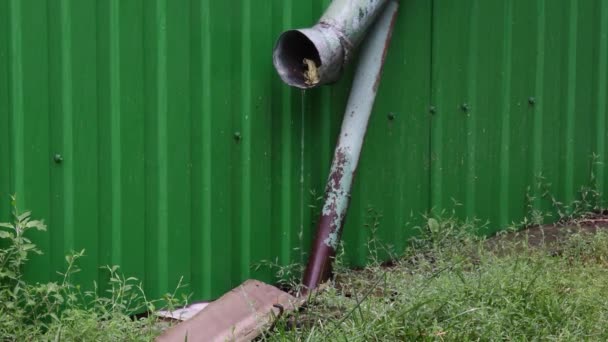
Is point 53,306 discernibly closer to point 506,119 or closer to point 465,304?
point 465,304

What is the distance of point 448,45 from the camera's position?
5.96 metres

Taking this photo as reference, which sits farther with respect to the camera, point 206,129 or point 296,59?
point 296,59

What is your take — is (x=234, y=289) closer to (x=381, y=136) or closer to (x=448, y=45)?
(x=381, y=136)

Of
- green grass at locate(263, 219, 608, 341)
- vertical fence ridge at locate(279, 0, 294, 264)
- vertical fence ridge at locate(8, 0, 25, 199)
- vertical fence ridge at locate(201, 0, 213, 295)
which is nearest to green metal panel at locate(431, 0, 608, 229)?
green grass at locate(263, 219, 608, 341)

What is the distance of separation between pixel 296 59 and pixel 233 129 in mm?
481

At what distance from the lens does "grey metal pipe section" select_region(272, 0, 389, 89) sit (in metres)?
4.70

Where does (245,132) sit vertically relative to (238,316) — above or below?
above

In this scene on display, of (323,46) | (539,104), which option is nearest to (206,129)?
(323,46)

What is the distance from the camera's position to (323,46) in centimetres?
466

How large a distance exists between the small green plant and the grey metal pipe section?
131 cm

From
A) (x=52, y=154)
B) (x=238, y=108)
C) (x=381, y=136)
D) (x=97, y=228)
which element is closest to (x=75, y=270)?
(x=97, y=228)

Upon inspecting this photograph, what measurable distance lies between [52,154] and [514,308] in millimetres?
2092

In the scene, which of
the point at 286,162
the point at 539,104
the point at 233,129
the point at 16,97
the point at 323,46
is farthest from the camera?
the point at 539,104

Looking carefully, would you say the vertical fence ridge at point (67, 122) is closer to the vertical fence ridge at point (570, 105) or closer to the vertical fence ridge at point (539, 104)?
the vertical fence ridge at point (539, 104)
